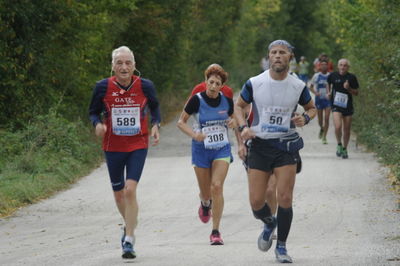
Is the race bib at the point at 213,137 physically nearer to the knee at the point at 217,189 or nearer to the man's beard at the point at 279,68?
the knee at the point at 217,189

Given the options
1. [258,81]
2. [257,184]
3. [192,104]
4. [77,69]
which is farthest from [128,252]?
[77,69]

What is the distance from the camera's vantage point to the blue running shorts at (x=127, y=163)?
Result: 980cm

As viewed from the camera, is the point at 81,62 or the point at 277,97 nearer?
the point at 277,97

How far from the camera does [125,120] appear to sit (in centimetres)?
972

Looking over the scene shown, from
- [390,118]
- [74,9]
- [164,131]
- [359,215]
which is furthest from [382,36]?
[164,131]

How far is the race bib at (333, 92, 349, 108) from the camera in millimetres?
20797

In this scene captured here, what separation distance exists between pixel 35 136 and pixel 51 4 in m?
2.74

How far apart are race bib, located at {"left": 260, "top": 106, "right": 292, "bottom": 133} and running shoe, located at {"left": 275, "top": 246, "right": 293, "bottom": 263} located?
103 cm

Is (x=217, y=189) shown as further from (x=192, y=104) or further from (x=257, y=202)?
(x=257, y=202)

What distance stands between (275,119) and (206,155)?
2.35m

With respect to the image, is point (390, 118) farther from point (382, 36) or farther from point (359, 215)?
point (359, 215)

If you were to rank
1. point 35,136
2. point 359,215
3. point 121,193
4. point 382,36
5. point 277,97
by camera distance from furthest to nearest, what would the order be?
1. point 382,36
2. point 35,136
3. point 359,215
4. point 121,193
5. point 277,97

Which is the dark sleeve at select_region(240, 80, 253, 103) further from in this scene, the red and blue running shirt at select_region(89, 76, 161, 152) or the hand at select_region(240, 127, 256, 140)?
the red and blue running shirt at select_region(89, 76, 161, 152)

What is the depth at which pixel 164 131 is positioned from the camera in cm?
2995
